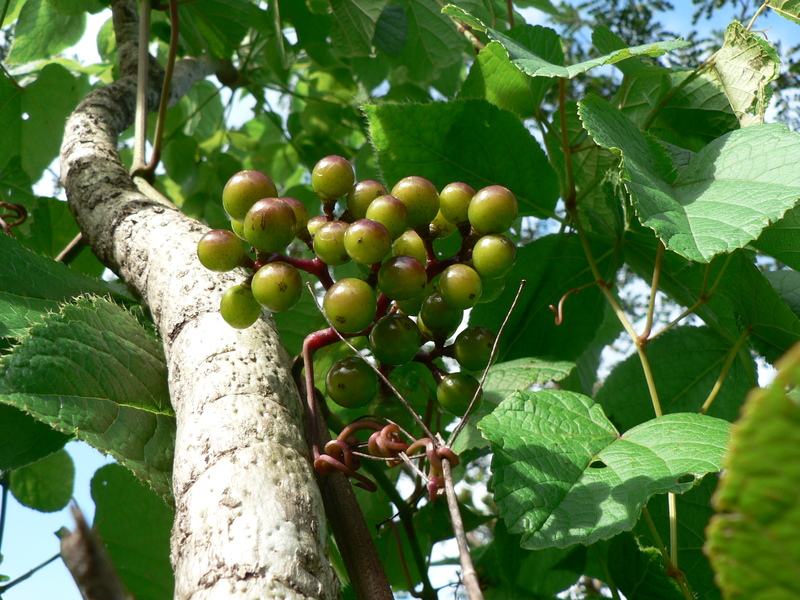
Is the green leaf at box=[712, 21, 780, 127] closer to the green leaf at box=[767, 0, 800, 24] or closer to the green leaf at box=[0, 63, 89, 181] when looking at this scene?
the green leaf at box=[767, 0, 800, 24]

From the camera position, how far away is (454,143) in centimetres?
101

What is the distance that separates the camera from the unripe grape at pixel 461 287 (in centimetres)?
64

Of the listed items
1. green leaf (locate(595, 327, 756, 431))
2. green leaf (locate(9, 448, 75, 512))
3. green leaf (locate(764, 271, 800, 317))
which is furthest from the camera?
green leaf (locate(9, 448, 75, 512))

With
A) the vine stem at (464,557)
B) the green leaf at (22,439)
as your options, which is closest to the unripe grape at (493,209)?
the vine stem at (464,557)

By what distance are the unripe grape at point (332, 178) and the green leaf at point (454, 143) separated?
29 centimetres

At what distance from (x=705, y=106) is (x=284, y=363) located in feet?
2.83

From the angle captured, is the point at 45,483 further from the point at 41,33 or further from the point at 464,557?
the point at 464,557

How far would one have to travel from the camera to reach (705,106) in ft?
3.69

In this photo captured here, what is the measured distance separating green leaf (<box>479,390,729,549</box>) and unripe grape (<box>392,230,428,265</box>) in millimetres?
194

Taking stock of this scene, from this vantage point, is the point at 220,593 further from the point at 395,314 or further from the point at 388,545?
the point at 388,545

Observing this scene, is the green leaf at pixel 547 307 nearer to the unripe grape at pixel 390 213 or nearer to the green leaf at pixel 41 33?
the unripe grape at pixel 390 213

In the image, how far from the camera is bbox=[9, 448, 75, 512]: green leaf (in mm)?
1561

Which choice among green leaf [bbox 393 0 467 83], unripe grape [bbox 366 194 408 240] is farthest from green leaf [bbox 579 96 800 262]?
green leaf [bbox 393 0 467 83]

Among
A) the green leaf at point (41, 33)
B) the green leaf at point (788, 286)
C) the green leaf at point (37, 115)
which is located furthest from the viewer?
the green leaf at point (41, 33)
